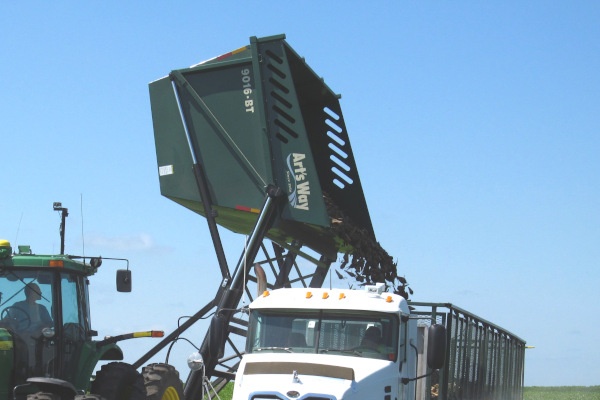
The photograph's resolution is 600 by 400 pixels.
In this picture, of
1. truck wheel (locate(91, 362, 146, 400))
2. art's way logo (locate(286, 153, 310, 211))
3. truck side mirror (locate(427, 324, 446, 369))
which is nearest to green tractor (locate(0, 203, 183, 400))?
truck wheel (locate(91, 362, 146, 400))

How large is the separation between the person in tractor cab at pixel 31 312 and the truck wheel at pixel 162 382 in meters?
1.46

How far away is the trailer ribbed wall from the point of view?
36.2ft

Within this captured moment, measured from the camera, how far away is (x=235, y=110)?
12.3m

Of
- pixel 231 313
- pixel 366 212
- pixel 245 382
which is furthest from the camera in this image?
pixel 366 212

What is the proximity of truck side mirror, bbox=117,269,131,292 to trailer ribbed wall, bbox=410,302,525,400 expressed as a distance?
309 cm

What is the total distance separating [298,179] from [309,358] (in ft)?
12.0

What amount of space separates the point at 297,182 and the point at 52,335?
392 centimetres

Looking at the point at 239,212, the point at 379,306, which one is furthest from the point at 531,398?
the point at 379,306

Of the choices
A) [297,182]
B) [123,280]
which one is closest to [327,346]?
[123,280]

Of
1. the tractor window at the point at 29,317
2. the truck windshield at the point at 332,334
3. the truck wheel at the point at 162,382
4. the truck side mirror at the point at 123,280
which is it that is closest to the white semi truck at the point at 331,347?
the truck windshield at the point at 332,334

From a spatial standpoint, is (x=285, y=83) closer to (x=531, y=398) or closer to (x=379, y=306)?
(x=379, y=306)

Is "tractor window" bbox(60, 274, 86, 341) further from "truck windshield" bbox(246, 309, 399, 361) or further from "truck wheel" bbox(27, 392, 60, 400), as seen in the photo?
"truck windshield" bbox(246, 309, 399, 361)

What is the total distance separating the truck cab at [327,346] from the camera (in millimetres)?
8195

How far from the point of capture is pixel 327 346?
879 cm
